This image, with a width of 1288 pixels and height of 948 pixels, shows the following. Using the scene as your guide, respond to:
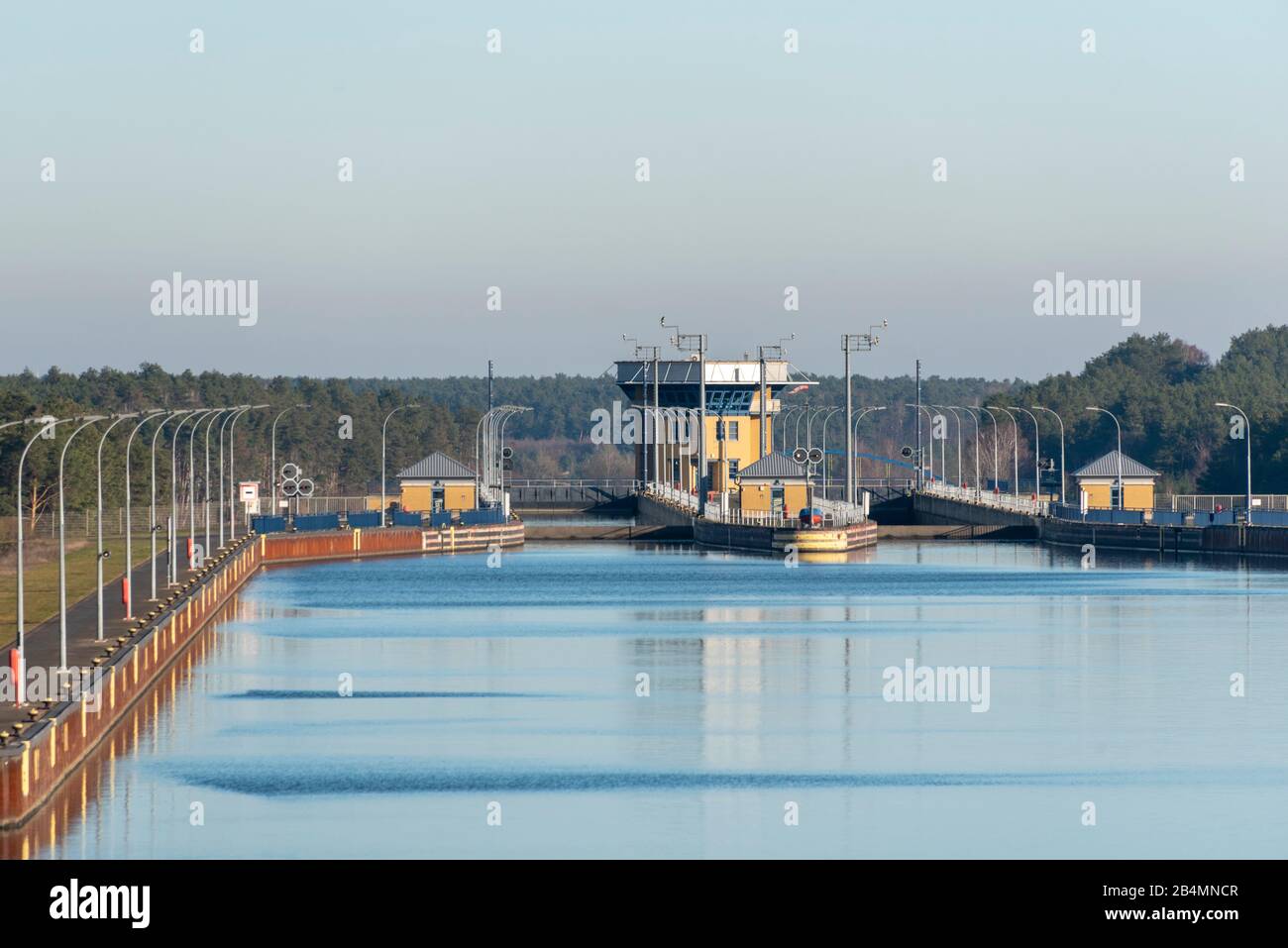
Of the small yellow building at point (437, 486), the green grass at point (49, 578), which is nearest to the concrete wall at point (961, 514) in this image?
the small yellow building at point (437, 486)

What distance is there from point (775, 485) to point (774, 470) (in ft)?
3.98

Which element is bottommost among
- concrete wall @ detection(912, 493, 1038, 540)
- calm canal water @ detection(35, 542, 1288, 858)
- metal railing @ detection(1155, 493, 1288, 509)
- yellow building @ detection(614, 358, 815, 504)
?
calm canal water @ detection(35, 542, 1288, 858)

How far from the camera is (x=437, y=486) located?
159 metres

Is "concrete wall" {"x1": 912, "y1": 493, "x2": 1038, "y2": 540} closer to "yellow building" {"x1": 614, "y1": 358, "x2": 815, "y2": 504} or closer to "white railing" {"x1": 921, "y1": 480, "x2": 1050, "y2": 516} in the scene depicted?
"white railing" {"x1": 921, "y1": 480, "x2": 1050, "y2": 516}

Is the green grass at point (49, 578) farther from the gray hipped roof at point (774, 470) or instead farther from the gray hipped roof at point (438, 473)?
the gray hipped roof at point (774, 470)

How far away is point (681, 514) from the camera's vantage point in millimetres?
159250

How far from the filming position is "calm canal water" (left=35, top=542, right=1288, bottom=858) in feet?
134

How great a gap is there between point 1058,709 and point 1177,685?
7157 millimetres

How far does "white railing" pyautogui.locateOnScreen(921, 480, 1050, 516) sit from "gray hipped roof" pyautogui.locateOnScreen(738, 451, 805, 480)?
53.0 ft

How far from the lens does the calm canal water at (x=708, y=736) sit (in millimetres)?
40906

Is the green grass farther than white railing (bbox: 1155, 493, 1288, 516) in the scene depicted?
No

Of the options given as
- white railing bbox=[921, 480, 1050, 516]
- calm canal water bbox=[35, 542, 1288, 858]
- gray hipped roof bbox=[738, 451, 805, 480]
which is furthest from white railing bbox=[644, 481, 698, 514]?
calm canal water bbox=[35, 542, 1288, 858]

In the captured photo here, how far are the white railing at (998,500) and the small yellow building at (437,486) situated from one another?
3682cm

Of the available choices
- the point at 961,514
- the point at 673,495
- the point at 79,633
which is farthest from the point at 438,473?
the point at 79,633
